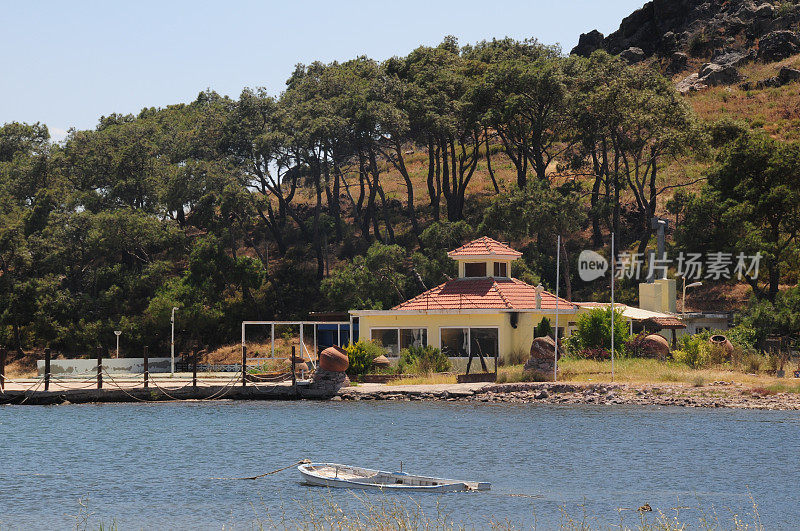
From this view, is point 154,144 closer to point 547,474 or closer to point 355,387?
point 355,387

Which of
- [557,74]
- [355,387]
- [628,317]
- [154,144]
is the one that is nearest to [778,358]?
[628,317]

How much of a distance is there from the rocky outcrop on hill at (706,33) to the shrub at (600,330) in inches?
2516

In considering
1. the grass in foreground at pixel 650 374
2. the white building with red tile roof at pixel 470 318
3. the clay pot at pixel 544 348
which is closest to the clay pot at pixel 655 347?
the grass in foreground at pixel 650 374

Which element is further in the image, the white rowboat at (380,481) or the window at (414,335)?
the window at (414,335)

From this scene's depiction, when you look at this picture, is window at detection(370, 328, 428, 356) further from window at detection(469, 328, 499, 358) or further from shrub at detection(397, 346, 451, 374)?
window at detection(469, 328, 499, 358)

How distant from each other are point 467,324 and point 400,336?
143 inches

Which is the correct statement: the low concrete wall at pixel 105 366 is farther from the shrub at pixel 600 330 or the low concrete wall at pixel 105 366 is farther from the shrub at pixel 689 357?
the shrub at pixel 689 357

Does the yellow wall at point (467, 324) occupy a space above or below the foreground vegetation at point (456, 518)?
above

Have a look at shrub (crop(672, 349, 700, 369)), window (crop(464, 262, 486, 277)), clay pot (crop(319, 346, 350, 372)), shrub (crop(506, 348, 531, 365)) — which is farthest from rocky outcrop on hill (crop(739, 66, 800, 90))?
clay pot (crop(319, 346, 350, 372))

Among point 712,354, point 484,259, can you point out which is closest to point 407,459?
point 712,354

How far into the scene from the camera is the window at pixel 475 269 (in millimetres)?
53531

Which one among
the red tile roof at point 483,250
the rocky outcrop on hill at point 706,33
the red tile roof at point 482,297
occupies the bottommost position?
the red tile roof at point 482,297

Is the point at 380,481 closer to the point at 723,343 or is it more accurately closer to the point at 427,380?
the point at 427,380

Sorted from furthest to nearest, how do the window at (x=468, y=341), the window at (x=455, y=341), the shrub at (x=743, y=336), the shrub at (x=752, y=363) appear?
the window at (x=455, y=341) < the window at (x=468, y=341) < the shrub at (x=743, y=336) < the shrub at (x=752, y=363)
